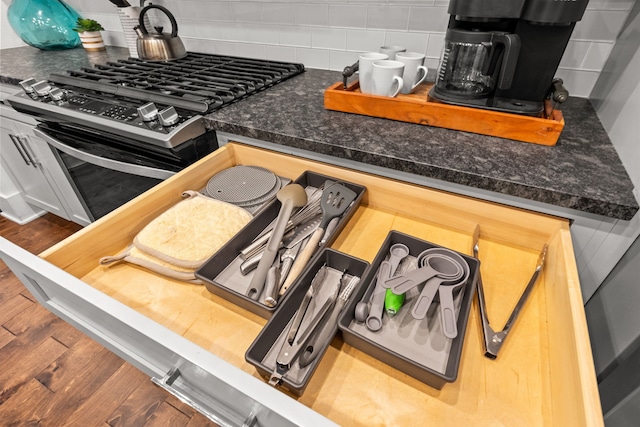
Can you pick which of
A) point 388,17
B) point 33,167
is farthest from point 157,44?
point 388,17

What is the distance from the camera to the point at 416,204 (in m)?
0.73

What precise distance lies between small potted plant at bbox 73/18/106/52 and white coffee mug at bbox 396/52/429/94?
1.60 m

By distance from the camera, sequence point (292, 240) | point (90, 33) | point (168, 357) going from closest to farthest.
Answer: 1. point (168, 357)
2. point (292, 240)
3. point (90, 33)

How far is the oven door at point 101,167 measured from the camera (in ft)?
3.21

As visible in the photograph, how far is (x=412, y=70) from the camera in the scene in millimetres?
850

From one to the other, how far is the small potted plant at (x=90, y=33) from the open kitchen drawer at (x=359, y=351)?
4.71ft

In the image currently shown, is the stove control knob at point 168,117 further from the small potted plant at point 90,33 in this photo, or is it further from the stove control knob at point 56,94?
the small potted plant at point 90,33

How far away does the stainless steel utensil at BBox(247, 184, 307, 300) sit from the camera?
21.3 inches

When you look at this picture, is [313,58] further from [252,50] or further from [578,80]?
[578,80]

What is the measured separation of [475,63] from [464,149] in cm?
21

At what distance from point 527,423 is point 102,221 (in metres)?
0.75

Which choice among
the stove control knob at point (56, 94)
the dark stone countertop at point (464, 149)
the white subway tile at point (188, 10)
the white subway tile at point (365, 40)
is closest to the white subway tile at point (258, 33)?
the white subway tile at point (188, 10)

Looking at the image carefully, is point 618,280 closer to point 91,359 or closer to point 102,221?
point 102,221

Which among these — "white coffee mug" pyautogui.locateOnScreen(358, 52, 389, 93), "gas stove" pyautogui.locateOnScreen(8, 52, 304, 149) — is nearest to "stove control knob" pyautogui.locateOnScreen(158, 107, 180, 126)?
"gas stove" pyautogui.locateOnScreen(8, 52, 304, 149)
